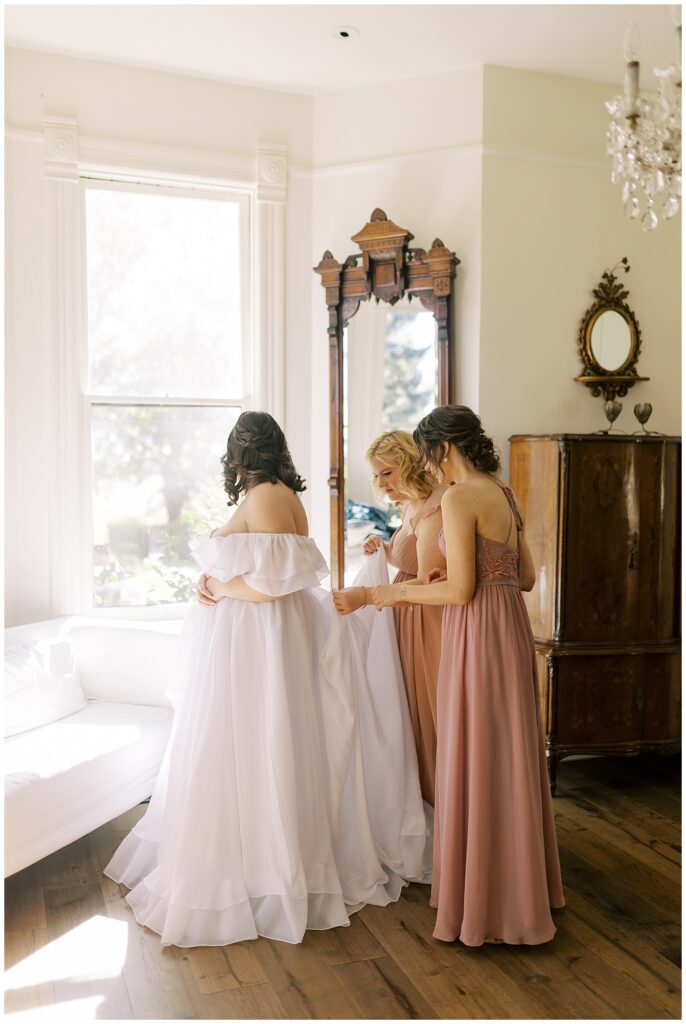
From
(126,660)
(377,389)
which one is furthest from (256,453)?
(377,389)

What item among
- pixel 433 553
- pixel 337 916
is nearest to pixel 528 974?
pixel 337 916

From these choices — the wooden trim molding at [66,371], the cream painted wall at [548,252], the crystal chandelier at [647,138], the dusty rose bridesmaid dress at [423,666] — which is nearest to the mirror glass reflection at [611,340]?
the cream painted wall at [548,252]

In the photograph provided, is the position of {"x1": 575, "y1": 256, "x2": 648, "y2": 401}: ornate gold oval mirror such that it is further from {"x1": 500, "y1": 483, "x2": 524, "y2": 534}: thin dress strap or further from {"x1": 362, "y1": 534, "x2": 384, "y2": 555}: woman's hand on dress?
{"x1": 500, "y1": 483, "x2": 524, "y2": 534}: thin dress strap

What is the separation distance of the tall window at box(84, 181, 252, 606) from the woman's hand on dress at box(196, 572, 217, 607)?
1.56 m

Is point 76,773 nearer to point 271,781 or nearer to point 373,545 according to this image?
point 271,781

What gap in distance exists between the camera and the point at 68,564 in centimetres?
427

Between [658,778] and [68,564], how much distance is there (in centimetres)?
310

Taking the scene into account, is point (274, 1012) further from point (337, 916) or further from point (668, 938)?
point (668, 938)

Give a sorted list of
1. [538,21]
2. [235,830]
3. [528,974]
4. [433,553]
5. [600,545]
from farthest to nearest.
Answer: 1. [600,545]
2. [538,21]
3. [433,553]
4. [235,830]
5. [528,974]

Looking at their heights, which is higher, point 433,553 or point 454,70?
point 454,70

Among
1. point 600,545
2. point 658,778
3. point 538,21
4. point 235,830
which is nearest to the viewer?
point 235,830

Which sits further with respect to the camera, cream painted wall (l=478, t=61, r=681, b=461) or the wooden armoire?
cream painted wall (l=478, t=61, r=681, b=461)

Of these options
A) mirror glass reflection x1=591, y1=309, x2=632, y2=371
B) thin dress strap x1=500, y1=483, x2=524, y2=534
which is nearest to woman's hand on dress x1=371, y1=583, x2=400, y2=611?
thin dress strap x1=500, y1=483, x2=524, y2=534

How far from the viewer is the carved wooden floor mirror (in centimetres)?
427
